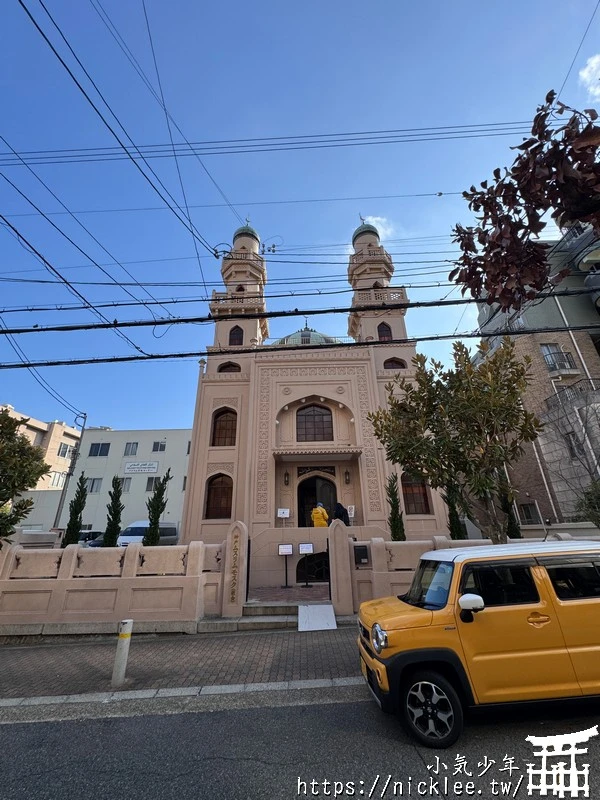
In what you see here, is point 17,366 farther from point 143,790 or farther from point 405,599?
point 405,599

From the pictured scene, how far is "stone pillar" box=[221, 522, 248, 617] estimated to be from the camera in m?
8.63

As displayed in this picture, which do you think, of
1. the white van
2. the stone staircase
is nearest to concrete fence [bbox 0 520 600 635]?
the stone staircase

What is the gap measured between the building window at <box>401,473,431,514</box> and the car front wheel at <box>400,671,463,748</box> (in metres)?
13.6

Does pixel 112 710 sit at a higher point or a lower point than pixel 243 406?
lower

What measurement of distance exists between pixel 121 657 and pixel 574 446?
17.7 meters

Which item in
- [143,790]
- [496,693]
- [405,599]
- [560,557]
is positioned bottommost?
[143,790]

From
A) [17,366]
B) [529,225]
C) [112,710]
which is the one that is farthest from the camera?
[17,366]

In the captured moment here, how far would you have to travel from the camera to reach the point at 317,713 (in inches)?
165

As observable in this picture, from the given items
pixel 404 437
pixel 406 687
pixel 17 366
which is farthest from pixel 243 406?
pixel 406 687

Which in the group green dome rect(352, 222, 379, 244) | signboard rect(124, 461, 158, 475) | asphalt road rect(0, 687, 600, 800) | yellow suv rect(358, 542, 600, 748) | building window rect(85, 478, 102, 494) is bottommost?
asphalt road rect(0, 687, 600, 800)

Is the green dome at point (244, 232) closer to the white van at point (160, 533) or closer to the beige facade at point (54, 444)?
the white van at point (160, 533)

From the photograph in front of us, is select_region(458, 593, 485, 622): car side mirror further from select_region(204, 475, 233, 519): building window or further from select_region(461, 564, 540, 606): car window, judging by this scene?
select_region(204, 475, 233, 519): building window

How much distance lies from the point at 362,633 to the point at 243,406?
1514cm

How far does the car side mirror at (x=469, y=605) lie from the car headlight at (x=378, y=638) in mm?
811
